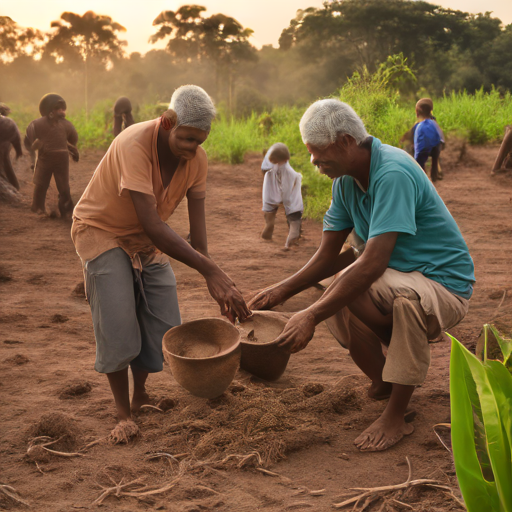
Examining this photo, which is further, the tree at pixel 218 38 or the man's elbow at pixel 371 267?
the tree at pixel 218 38

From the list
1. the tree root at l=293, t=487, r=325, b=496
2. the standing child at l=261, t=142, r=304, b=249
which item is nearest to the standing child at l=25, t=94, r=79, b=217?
the standing child at l=261, t=142, r=304, b=249

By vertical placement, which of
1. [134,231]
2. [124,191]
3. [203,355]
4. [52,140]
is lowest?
[203,355]

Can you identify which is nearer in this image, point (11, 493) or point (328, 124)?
point (11, 493)

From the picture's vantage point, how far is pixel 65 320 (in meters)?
4.23

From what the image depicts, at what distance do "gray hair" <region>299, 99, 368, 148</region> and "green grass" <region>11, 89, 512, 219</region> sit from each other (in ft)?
18.4

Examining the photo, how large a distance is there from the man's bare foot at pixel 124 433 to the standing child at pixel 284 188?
167 inches

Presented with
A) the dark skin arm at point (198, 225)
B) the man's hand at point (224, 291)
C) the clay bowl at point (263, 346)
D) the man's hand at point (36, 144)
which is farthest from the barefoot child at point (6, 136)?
the man's hand at point (224, 291)

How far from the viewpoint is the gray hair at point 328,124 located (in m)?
2.44

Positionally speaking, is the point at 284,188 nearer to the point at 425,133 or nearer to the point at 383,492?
the point at 425,133

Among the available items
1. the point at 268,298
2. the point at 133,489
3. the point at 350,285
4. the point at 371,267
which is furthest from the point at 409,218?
the point at 133,489

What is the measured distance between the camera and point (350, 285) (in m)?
2.38

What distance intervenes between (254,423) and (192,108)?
1.42 meters

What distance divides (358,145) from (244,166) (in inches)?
345

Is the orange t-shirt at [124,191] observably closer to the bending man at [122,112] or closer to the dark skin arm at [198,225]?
the dark skin arm at [198,225]
